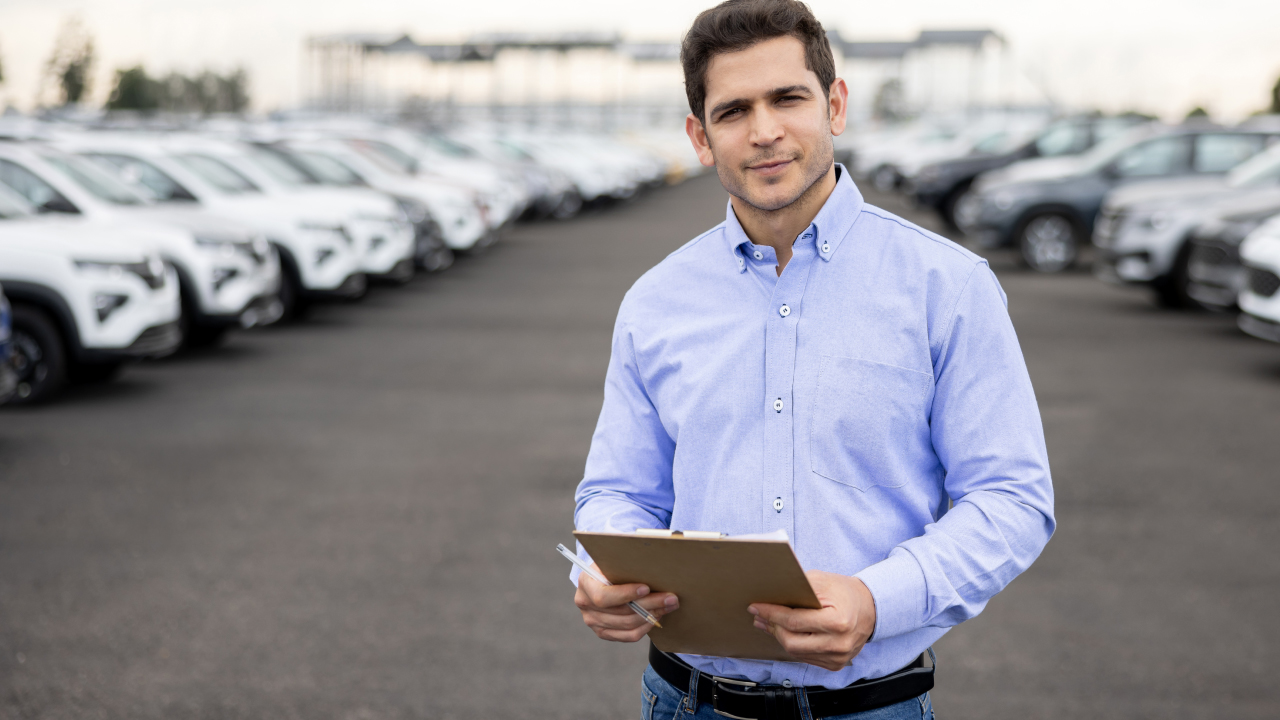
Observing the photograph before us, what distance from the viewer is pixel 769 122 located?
6.71 feet

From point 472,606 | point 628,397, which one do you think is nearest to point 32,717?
point 472,606

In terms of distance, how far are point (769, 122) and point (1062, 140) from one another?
2166cm

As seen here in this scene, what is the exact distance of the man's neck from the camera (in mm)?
2100

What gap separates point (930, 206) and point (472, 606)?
18933mm

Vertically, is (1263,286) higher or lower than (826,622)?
lower

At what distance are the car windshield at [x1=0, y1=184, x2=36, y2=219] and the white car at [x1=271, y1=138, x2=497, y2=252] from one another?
257 inches

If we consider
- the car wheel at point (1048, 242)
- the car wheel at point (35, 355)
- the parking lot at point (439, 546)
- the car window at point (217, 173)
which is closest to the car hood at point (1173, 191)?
the car wheel at point (1048, 242)

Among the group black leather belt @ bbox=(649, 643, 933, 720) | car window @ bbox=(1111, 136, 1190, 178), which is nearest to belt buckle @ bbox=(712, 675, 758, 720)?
black leather belt @ bbox=(649, 643, 933, 720)

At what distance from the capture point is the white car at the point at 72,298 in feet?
31.0

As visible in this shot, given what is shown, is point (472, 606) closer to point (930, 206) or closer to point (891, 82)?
point (930, 206)

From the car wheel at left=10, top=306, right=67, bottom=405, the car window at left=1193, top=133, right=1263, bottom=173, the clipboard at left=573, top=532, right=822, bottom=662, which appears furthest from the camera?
the car window at left=1193, top=133, right=1263, bottom=173

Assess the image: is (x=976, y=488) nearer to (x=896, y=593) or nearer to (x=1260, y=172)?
(x=896, y=593)

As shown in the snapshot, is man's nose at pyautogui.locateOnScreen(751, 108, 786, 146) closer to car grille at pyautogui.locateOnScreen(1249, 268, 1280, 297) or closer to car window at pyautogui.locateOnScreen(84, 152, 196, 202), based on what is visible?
car grille at pyautogui.locateOnScreen(1249, 268, 1280, 297)

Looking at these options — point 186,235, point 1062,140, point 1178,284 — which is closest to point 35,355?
point 186,235
